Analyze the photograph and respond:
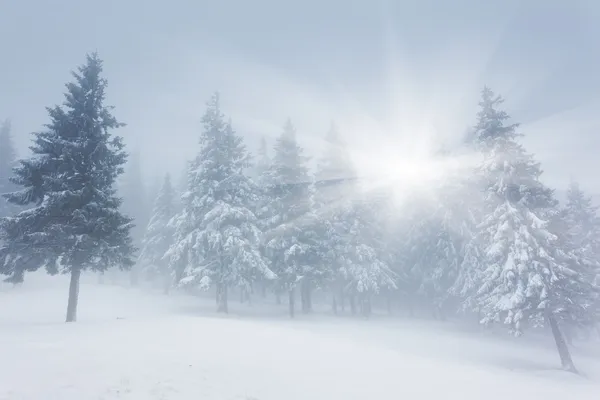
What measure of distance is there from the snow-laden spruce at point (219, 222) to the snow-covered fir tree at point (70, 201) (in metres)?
8.43

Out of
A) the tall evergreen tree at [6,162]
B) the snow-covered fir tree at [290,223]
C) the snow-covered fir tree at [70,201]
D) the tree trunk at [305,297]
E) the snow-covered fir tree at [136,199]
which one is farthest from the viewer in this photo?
the snow-covered fir tree at [136,199]

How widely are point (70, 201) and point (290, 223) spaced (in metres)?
16.5

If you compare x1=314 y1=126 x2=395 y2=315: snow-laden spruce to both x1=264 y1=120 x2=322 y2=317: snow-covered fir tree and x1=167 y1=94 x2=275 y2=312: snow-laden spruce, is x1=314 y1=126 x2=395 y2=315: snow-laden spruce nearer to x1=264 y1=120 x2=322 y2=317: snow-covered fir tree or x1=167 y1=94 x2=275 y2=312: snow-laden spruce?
x1=264 y1=120 x2=322 y2=317: snow-covered fir tree

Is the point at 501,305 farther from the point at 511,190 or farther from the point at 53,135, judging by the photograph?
the point at 53,135

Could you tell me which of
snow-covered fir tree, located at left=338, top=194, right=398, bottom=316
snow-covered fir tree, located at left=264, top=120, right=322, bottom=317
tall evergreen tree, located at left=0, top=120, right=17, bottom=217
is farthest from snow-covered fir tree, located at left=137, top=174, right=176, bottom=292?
snow-covered fir tree, located at left=338, top=194, right=398, bottom=316

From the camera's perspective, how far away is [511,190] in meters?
23.3

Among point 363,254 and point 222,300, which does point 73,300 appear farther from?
point 363,254

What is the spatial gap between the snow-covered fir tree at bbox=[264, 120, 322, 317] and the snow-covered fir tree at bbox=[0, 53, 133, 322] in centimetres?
1300

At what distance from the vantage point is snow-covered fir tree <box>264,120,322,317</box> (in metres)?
29.4

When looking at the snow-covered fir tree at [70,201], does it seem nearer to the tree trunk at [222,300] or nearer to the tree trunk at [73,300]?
the tree trunk at [73,300]

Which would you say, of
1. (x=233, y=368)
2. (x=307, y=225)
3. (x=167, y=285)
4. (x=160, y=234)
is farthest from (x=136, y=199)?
(x=233, y=368)

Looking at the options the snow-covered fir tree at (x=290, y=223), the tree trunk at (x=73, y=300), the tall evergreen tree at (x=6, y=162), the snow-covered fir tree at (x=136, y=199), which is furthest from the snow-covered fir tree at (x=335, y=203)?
the tall evergreen tree at (x=6, y=162)

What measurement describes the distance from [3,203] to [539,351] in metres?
61.4

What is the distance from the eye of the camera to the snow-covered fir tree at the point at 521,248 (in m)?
20.9
